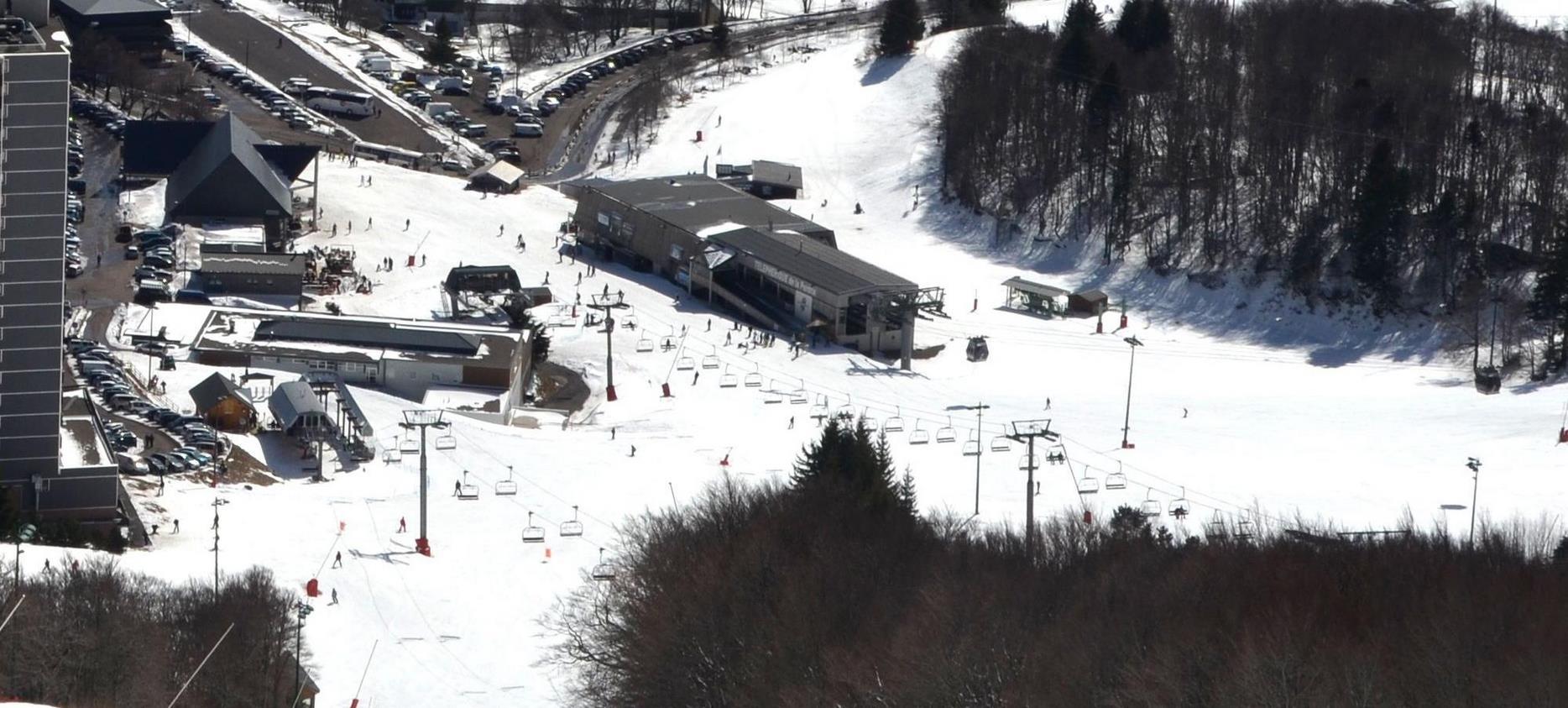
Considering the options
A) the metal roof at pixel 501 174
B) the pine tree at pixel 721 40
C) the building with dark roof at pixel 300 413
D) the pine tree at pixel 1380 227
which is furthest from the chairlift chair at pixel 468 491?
the pine tree at pixel 721 40

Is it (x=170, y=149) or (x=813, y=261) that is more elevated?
(x=170, y=149)

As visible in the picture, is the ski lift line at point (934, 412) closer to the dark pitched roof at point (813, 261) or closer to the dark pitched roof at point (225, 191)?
the dark pitched roof at point (813, 261)

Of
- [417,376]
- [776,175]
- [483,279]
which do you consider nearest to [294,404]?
[417,376]

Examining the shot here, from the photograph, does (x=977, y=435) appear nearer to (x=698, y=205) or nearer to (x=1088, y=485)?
(x=1088, y=485)

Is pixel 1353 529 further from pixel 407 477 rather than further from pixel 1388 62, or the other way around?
pixel 1388 62

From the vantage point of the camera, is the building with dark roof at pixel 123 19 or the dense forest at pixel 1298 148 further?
the building with dark roof at pixel 123 19
